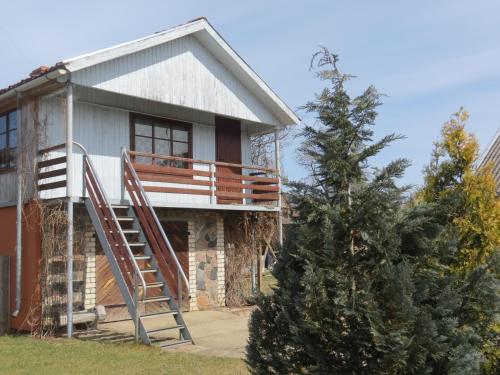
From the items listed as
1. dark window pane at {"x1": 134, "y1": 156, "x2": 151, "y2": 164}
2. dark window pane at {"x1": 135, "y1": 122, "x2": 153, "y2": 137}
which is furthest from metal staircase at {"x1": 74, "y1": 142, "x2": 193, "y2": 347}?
dark window pane at {"x1": 135, "y1": 122, "x2": 153, "y2": 137}

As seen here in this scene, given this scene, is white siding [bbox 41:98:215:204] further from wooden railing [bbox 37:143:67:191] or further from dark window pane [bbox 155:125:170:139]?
dark window pane [bbox 155:125:170:139]

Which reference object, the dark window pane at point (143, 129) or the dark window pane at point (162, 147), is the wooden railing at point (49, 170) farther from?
the dark window pane at point (162, 147)

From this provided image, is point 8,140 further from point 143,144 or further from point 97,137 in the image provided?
point 143,144

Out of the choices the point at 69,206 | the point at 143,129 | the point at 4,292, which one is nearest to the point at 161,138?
the point at 143,129

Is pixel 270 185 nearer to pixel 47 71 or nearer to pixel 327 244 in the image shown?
pixel 47 71

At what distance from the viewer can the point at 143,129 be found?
1369 cm

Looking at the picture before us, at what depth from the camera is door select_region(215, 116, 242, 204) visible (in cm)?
1523

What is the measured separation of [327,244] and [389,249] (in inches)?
19.8

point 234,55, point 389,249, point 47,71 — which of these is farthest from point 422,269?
point 234,55

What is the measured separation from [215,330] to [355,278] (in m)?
7.19

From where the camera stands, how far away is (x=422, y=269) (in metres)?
4.52

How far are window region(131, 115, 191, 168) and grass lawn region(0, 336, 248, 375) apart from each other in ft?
17.6

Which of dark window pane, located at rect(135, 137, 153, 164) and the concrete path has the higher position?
dark window pane, located at rect(135, 137, 153, 164)

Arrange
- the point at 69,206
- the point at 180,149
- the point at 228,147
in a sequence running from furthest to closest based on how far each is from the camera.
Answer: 1. the point at 228,147
2. the point at 180,149
3. the point at 69,206
